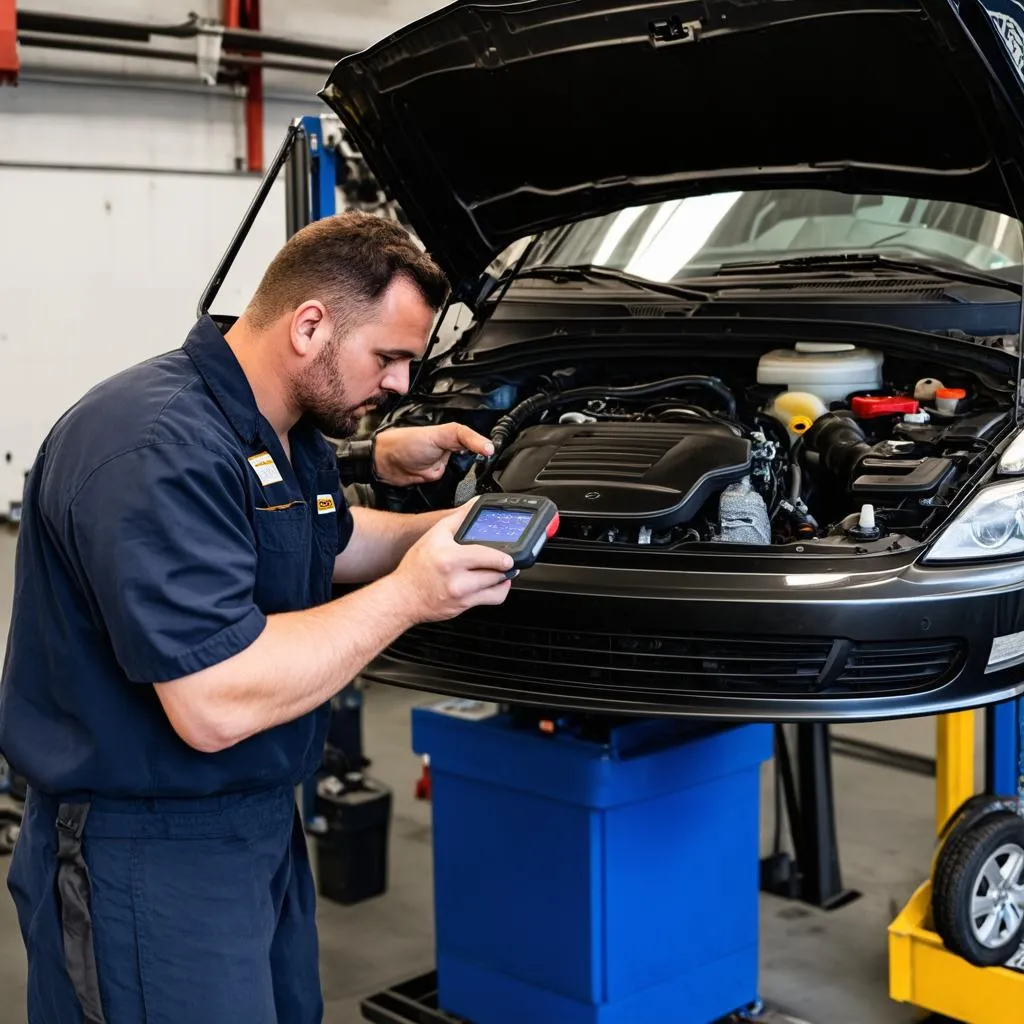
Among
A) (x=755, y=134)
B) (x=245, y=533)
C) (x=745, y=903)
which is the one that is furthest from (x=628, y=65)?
(x=745, y=903)

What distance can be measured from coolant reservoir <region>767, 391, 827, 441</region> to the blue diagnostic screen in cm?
97

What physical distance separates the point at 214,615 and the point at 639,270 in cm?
192

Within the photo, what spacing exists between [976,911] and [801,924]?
836mm

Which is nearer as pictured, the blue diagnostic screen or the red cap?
the blue diagnostic screen

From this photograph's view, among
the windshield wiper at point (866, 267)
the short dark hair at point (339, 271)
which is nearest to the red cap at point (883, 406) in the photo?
the windshield wiper at point (866, 267)

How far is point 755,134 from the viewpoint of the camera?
2.63m

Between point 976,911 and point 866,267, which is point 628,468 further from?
point 976,911

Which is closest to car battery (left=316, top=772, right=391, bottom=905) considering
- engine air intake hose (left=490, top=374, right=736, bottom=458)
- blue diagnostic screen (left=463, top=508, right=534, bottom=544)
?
engine air intake hose (left=490, top=374, right=736, bottom=458)

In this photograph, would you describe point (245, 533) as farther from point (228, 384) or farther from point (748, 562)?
point (748, 562)

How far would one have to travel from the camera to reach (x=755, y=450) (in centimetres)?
239

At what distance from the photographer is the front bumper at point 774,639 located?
79.7 inches

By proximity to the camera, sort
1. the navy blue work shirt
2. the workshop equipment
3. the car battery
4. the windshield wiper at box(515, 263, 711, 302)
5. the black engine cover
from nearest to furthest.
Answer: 1. the navy blue work shirt
2. the black engine cover
3. the workshop equipment
4. the windshield wiper at box(515, 263, 711, 302)
5. the car battery

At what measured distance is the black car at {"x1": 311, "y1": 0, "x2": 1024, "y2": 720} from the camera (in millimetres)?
2076

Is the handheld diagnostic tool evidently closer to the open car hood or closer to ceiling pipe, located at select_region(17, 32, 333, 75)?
the open car hood
